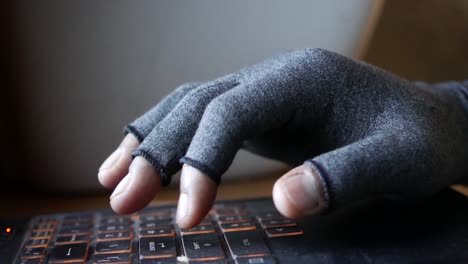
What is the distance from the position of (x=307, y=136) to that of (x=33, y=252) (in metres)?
0.24

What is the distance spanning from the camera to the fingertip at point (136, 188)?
1.12 feet

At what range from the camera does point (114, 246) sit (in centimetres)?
38

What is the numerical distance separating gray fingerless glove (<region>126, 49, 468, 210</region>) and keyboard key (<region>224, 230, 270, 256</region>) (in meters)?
0.07

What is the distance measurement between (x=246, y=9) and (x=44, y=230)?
0.32 m

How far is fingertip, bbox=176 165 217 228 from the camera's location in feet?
1.02

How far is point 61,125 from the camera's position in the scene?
1.83 ft

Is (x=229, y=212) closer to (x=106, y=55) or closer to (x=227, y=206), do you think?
(x=227, y=206)

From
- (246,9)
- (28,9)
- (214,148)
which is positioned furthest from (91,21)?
(214,148)

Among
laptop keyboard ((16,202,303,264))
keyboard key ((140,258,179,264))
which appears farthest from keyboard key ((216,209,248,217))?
keyboard key ((140,258,179,264))

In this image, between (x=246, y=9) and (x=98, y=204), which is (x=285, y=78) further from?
(x=98, y=204)

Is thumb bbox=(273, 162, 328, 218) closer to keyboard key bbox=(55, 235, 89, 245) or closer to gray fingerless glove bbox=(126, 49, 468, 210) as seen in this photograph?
gray fingerless glove bbox=(126, 49, 468, 210)

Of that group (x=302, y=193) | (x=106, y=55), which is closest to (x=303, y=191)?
(x=302, y=193)

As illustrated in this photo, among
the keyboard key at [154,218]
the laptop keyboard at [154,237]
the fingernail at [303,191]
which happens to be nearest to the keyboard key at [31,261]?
the laptop keyboard at [154,237]

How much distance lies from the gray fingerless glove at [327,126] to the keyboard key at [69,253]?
3.7 inches
